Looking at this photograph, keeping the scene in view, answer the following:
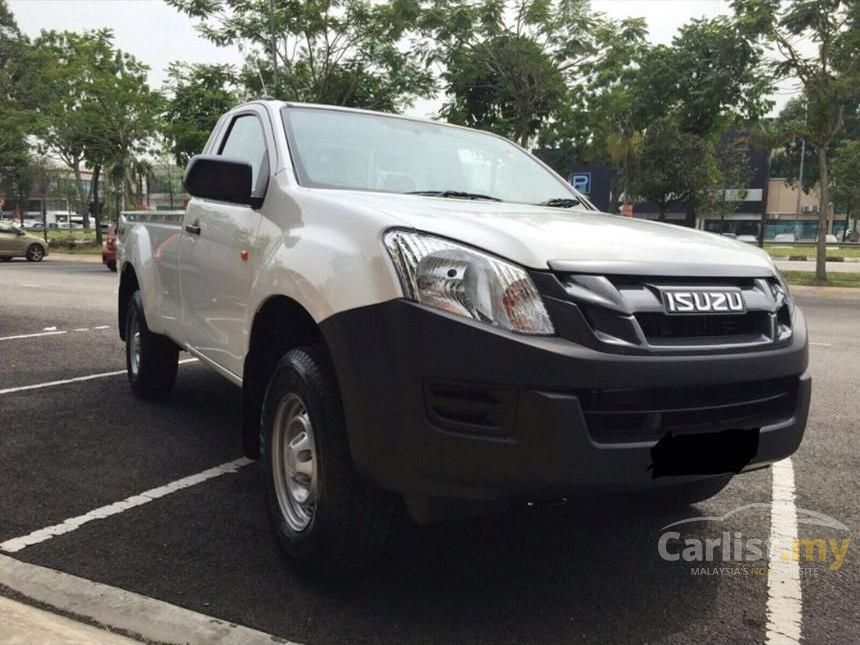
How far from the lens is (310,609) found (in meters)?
2.59

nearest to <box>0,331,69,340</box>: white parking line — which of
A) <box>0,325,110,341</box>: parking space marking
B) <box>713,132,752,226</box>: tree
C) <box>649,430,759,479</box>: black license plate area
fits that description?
<box>0,325,110,341</box>: parking space marking

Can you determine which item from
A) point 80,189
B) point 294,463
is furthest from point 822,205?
point 80,189

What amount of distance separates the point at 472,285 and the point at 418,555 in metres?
1.28

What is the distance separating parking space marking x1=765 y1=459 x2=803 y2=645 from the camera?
2.53 metres


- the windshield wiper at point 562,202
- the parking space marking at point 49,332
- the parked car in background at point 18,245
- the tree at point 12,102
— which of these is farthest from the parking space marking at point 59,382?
the tree at point 12,102

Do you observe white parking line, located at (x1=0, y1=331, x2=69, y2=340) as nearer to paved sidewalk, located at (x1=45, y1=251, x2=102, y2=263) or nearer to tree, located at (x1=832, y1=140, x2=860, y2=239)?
paved sidewalk, located at (x1=45, y1=251, x2=102, y2=263)

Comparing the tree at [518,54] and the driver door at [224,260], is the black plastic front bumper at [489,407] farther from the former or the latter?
the tree at [518,54]

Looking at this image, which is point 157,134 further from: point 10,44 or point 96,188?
point 10,44

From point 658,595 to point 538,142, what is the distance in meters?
20.6

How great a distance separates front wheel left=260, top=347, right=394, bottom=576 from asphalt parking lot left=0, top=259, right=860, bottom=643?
5.2 inches

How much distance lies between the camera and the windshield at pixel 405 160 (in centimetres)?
342

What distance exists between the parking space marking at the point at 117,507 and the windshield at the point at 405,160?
5.44ft

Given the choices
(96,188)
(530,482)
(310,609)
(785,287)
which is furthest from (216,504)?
(96,188)

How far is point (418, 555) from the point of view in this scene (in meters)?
3.04
